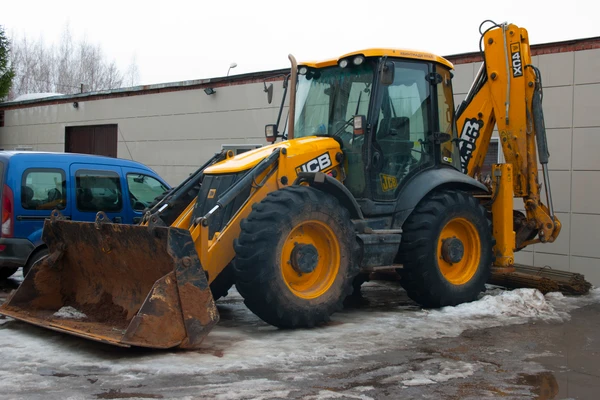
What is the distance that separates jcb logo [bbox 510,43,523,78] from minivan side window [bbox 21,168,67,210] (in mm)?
5948

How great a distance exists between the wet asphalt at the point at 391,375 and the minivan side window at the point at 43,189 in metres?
2.31

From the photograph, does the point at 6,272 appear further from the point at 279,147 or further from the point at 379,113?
the point at 379,113

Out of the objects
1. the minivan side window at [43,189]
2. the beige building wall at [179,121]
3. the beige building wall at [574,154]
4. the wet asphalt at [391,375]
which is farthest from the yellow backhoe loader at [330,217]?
the beige building wall at [179,121]

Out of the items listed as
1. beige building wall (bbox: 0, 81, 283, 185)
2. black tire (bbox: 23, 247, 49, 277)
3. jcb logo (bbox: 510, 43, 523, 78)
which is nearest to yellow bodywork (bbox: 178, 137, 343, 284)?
black tire (bbox: 23, 247, 49, 277)

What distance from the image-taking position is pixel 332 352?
6.29 m

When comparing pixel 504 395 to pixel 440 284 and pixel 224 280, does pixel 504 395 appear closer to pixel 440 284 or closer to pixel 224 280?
pixel 440 284

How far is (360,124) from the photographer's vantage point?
25.7 feet

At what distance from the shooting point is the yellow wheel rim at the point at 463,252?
8.51 metres

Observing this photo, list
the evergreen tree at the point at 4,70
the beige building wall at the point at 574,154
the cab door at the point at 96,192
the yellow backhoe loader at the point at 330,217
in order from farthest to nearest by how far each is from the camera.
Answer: the evergreen tree at the point at 4,70 < the beige building wall at the point at 574,154 < the cab door at the point at 96,192 < the yellow backhoe loader at the point at 330,217

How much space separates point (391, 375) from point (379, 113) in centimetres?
333

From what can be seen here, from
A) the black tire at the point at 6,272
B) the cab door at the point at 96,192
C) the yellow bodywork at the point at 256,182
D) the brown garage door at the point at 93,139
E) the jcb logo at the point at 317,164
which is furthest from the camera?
the brown garage door at the point at 93,139

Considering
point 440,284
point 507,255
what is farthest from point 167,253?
point 507,255

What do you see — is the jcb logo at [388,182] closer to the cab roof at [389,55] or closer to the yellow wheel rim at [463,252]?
the yellow wheel rim at [463,252]

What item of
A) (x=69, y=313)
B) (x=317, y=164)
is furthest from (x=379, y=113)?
(x=69, y=313)
